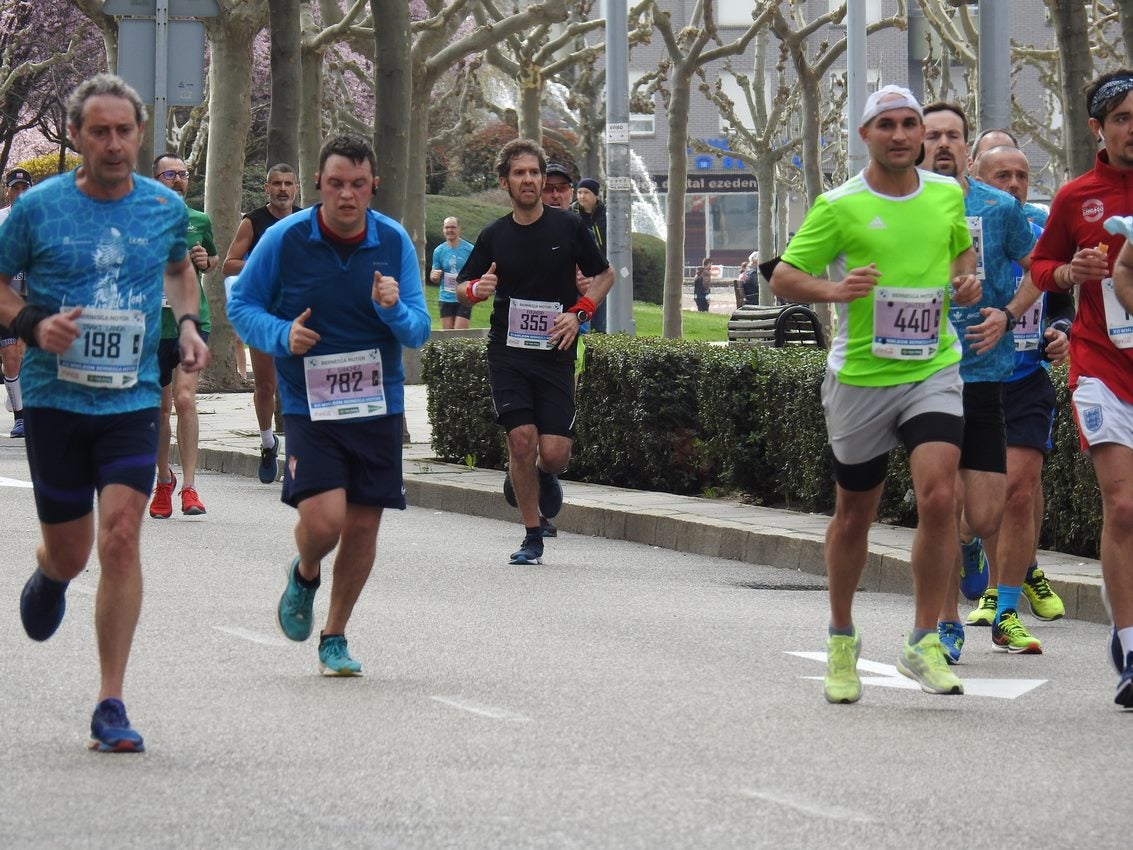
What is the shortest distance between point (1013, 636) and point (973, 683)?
0.81 meters

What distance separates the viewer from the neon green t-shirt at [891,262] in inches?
277

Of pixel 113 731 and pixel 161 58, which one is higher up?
pixel 161 58

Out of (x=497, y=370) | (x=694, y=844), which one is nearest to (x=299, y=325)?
(x=694, y=844)

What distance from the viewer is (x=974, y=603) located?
32.9 feet

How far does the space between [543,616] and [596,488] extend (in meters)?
4.83

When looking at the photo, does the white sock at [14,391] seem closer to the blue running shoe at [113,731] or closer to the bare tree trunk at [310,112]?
the bare tree trunk at [310,112]

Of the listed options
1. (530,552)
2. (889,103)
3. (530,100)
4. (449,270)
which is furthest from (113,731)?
(530,100)

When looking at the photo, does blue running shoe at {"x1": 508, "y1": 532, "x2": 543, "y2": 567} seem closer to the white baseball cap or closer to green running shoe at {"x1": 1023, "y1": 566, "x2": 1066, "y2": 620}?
green running shoe at {"x1": 1023, "y1": 566, "x2": 1066, "y2": 620}

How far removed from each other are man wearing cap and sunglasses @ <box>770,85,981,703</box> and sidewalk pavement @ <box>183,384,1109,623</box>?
256 centimetres

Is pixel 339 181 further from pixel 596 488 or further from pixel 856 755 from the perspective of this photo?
pixel 596 488

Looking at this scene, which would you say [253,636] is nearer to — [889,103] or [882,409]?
[882,409]

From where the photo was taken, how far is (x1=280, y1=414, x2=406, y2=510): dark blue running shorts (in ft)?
24.2

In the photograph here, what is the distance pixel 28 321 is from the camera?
620cm

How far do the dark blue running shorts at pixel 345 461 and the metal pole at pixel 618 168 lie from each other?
1111cm
